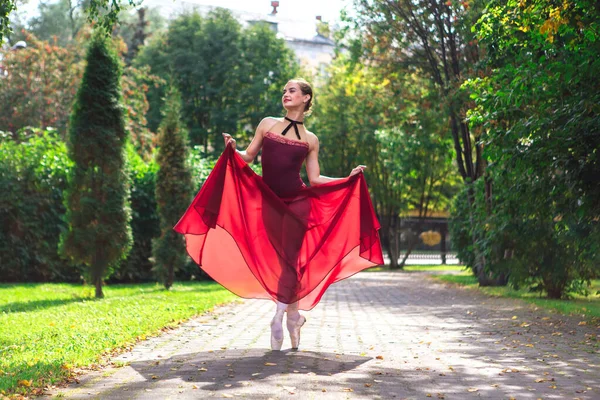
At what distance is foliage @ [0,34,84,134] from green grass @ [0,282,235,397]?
16773 mm

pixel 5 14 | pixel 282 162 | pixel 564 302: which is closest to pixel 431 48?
pixel 564 302

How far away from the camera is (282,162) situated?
8484mm

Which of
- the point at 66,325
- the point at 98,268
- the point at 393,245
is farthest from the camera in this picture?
the point at 393,245

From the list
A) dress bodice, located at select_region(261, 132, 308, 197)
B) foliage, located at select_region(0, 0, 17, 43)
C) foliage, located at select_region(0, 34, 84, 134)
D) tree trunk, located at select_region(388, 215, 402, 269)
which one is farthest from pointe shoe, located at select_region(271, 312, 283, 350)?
tree trunk, located at select_region(388, 215, 402, 269)

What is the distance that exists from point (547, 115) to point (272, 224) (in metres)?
5.76

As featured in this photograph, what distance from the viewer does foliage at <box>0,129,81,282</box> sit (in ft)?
69.9

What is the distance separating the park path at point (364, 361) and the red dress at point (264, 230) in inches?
25.6

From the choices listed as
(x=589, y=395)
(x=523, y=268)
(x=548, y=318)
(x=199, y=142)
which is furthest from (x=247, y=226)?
(x=199, y=142)

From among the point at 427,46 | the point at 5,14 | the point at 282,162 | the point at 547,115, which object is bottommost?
the point at 282,162

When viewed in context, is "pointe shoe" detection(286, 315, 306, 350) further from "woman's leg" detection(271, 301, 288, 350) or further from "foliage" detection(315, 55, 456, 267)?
"foliage" detection(315, 55, 456, 267)

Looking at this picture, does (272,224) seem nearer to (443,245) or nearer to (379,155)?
(379,155)

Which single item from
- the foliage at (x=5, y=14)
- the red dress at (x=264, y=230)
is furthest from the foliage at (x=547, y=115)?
the foliage at (x=5, y=14)

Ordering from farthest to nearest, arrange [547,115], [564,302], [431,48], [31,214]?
[431,48] < [31,214] < [564,302] < [547,115]

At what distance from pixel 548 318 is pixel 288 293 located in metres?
6.49
